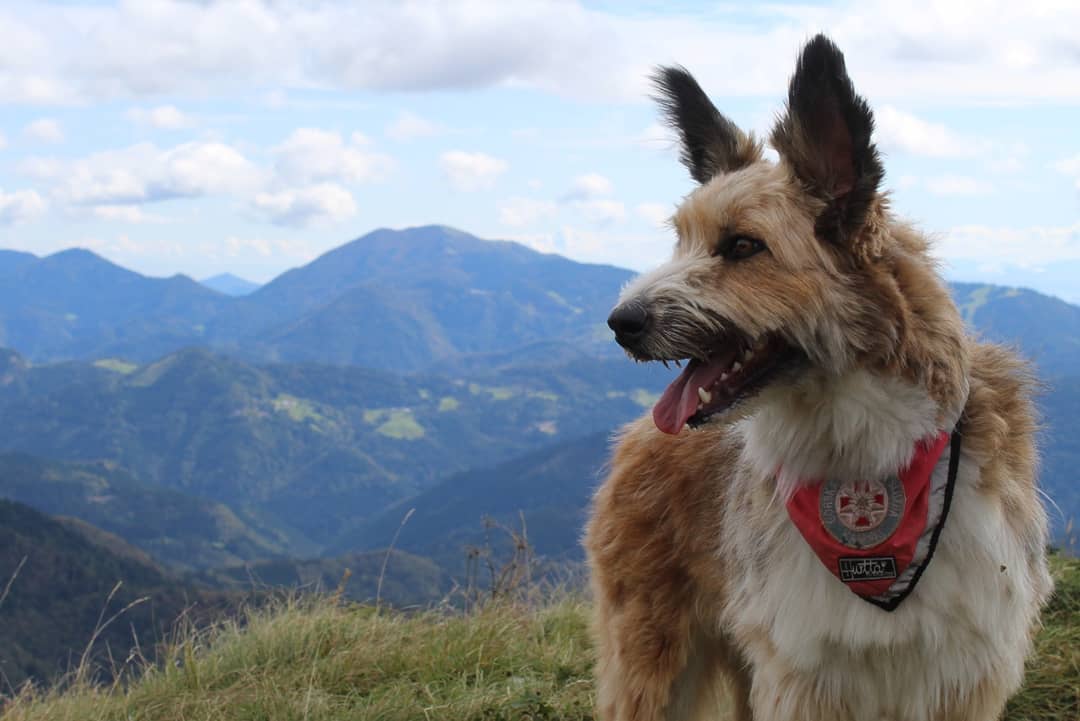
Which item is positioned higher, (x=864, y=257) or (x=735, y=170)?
(x=735, y=170)

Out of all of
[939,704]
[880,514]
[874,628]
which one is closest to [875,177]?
[880,514]

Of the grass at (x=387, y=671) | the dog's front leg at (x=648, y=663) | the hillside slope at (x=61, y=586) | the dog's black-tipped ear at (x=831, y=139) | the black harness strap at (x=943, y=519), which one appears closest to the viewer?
the dog's black-tipped ear at (x=831, y=139)

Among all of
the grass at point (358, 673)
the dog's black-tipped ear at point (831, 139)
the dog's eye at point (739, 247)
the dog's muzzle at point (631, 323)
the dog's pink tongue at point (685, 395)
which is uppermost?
the dog's black-tipped ear at point (831, 139)

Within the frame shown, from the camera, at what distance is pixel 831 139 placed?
12.0 ft

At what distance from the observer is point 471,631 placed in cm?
735

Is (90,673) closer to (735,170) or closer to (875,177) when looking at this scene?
(735,170)

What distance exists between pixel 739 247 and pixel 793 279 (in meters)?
0.25

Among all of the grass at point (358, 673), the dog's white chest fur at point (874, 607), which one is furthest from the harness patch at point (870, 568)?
the grass at point (358, 673)

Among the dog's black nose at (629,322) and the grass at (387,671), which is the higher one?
the dog's black nose at (629,322)

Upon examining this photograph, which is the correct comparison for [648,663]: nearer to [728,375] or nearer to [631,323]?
[728,375]

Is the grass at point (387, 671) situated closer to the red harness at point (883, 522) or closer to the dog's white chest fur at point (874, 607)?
the dog's white chest fur at point (874, 607)

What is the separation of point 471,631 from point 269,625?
165 centimetres

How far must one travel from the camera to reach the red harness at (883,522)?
376cm

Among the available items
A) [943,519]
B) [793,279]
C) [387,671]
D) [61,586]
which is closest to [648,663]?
[943,519]
